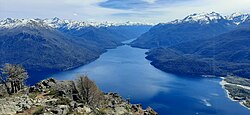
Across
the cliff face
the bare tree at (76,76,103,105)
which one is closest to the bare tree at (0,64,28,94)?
the cliff face

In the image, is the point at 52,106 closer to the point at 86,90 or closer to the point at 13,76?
the point at 86,90

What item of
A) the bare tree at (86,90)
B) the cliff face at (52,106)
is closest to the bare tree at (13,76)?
the cliff face at (52,106)

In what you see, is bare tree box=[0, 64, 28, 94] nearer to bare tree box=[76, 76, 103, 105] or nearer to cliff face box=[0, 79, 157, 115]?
cliff face box=[0, 79, 157, 115]

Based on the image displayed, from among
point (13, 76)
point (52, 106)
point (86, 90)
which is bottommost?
point (86, 90)

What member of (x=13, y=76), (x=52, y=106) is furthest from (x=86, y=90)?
(x=13, y=76)

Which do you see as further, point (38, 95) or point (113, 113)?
point (38, 95)

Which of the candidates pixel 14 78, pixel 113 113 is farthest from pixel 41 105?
pixel 14 78

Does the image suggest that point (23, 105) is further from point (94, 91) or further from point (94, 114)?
point (94, 91)

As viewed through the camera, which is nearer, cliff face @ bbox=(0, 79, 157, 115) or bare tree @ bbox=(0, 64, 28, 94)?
cliff face @ bbox=(0, 79, 157, 115)

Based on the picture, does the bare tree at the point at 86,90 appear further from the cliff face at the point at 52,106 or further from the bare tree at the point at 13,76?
the bare tree at the point at 13,76

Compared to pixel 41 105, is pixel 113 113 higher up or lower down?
lower down

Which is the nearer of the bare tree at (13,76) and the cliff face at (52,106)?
the cliff face at (52,106)
